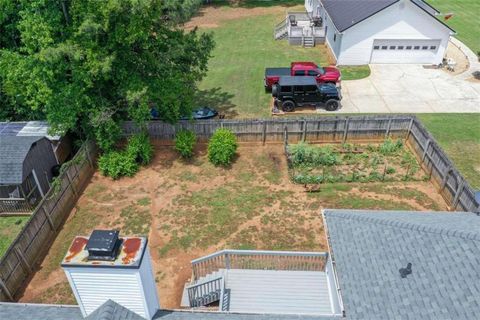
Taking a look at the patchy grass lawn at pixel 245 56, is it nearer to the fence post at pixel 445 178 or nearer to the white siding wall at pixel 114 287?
the fence post at pixel 445 178

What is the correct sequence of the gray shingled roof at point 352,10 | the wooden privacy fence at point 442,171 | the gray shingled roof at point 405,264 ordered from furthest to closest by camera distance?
1. the gray shingled roof at point 352,10
2. the wooden privacy fence at point 442,171
3. the gray shingled roof at point 405,264

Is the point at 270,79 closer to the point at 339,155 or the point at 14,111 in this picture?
the point at 339,155

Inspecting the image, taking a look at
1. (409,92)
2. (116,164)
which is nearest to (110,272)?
(116,164)

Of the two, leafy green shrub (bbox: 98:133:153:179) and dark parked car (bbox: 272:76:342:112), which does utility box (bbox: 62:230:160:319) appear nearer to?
leafy green shrub (bbox: 98:133:153:179)

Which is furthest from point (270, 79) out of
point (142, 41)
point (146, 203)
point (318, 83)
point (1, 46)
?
point (1, 46)

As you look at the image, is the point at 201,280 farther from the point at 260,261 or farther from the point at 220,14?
the point at 220,14

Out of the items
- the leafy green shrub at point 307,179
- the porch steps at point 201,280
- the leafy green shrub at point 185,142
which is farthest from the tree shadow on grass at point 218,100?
the porch steps at point 201,280

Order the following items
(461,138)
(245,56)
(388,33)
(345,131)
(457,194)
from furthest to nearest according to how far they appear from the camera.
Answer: (245,56) < (388,33) < (461,138) < (345,131) < (457,194)
